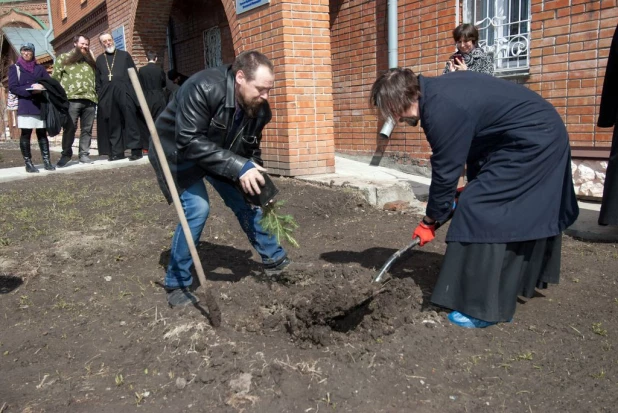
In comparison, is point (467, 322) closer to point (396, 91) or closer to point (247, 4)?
point (396, 91)

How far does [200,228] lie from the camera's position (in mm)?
3430

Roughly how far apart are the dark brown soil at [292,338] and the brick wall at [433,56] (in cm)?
192

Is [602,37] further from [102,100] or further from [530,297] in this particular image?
[102,100]

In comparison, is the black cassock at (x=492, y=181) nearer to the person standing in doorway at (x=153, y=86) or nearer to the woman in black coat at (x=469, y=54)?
the woman in black coat at (x=469, y=54)

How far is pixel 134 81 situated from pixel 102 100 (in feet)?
20.6

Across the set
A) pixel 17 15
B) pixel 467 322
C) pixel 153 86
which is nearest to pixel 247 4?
pixel 153 86

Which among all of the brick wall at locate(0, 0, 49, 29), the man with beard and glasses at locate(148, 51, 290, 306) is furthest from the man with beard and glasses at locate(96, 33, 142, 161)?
the brick wall at locate(0, 0, 49, 29)

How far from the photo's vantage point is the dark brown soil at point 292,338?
247 cm

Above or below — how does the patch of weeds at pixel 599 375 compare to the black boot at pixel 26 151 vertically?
below

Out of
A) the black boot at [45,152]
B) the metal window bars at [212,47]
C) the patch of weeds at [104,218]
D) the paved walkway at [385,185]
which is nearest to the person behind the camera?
the paved walkway at [385,185]

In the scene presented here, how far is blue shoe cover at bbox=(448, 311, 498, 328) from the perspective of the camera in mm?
3074

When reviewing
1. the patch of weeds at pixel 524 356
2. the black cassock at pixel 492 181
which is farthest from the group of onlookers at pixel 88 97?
the patch of weeds at pixel 524 356

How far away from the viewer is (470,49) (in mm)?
5141

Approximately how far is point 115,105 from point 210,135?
6.29 m
